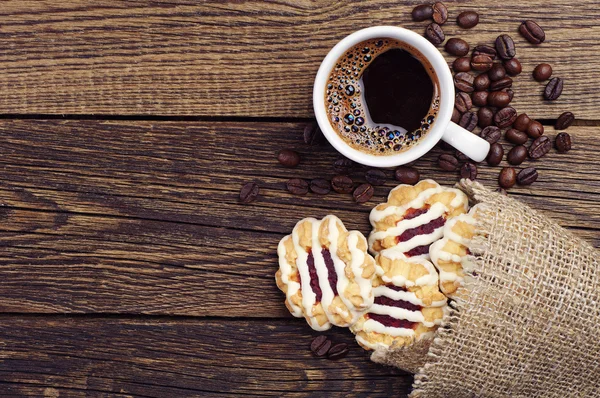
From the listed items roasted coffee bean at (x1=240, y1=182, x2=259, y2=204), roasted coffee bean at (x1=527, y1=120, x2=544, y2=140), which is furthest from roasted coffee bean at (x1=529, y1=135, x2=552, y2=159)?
roasted coffee bean at (x1=240, y1=182, x2=259, y2=204)

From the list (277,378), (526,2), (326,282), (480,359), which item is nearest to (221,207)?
(326,282)

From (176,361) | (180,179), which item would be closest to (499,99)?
(180,179)

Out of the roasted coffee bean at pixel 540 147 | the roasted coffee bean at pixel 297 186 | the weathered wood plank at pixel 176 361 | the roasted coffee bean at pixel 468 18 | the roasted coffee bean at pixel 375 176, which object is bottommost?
the weathered wood plank at pixel 176 361

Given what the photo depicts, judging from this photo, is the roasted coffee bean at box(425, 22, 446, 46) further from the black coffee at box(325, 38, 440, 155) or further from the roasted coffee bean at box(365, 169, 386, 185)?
the roasted coffee bean at box(365, 169, 386, 185)

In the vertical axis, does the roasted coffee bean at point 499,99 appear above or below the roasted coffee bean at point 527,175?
above

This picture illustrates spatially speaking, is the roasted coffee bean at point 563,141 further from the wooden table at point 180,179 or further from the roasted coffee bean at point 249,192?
the roasted coffee bean at point 249,192

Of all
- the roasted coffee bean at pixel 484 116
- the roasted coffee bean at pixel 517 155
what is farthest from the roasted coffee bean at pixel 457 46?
the roasted coffee bean at pixel 517 155
